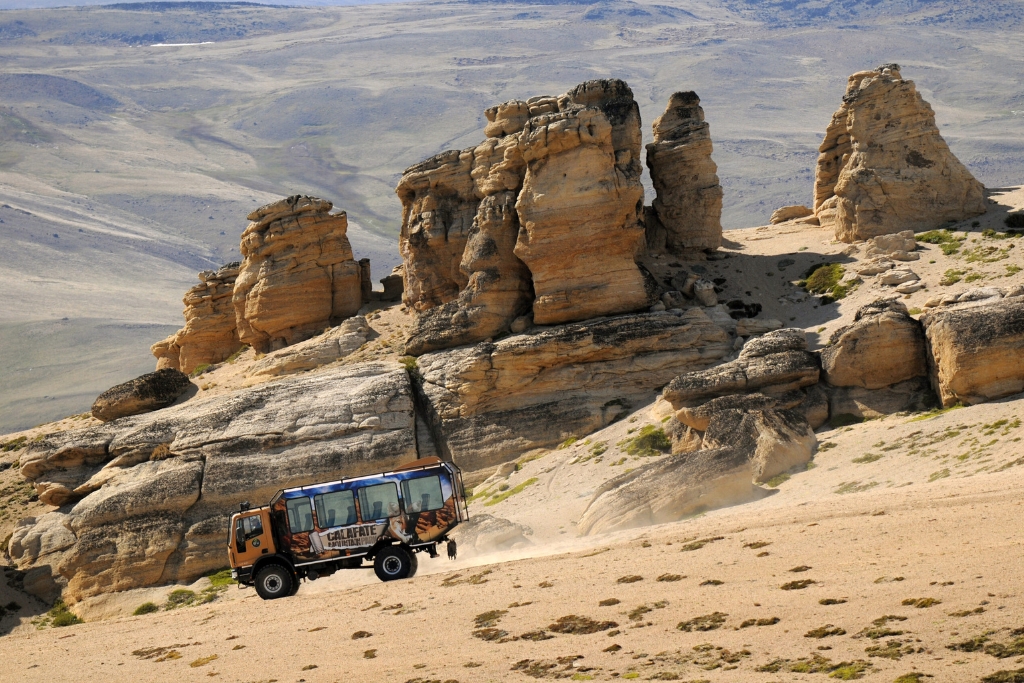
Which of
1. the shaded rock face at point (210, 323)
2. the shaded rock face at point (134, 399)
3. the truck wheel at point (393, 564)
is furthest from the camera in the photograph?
the shaded rock face at point (210, 323)

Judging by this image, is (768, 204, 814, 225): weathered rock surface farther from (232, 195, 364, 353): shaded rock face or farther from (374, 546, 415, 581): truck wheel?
(374, 546, 415, 581): truck wheel

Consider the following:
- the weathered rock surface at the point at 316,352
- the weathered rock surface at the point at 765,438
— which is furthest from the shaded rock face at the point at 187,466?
the weathered rock surface at the point at 765,438

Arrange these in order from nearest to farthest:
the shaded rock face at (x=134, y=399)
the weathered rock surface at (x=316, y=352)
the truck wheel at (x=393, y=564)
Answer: the truck wheel at (x=393, y=564) → the weathered rock surface at (x=316, y=352) → the shaded rock face at (x=134, y=399)

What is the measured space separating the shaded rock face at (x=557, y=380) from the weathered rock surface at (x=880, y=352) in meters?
6.22

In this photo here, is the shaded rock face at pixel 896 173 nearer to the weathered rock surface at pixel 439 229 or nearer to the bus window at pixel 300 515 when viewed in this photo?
the weathered rock surface at pixel 439 229

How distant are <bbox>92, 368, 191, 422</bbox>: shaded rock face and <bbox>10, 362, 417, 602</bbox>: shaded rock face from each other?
6656 millimetres

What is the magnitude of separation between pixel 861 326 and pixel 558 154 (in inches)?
611

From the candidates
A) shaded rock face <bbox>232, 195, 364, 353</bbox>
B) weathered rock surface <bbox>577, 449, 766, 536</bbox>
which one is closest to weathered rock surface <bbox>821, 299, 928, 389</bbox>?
weathered rock surface <bbox>577, 449, 766, 536</bbox>

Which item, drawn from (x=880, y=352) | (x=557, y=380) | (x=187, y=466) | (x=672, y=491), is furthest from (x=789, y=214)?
(x=187, y=466)

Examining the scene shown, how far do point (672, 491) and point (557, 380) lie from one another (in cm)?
1315

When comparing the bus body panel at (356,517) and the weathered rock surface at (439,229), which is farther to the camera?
the weathered rock surface at (439,229)

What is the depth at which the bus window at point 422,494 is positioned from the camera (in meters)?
30.4

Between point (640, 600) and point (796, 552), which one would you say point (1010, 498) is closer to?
point (796, 552)

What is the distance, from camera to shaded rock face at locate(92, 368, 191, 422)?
56156 mm
